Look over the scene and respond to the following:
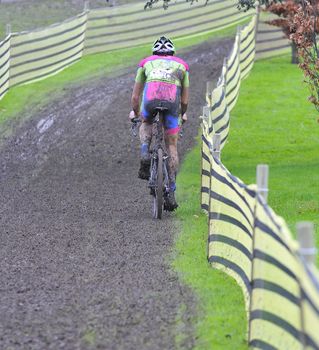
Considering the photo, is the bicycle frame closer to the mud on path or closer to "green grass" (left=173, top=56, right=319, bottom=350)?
the mud on path

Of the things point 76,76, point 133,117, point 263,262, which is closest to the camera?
point 263,262

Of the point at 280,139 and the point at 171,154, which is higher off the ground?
the point at 171,154

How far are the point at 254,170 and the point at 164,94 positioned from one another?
5.95 m

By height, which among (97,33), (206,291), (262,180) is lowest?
(206,291)

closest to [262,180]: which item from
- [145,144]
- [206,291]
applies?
[206,291]

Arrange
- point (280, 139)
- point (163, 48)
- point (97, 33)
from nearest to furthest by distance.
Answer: point (163, 48), point (280, 139), point (97, 33)

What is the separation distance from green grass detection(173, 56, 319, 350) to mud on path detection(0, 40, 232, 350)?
23 cm

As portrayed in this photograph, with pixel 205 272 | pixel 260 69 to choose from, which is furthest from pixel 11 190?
pixel 260 69

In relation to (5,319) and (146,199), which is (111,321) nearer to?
(5,319)

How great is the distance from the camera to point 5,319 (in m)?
9.99

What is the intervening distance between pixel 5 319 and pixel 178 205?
6815 mm

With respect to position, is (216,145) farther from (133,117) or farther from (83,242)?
(133,117)

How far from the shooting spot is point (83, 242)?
13.7 m

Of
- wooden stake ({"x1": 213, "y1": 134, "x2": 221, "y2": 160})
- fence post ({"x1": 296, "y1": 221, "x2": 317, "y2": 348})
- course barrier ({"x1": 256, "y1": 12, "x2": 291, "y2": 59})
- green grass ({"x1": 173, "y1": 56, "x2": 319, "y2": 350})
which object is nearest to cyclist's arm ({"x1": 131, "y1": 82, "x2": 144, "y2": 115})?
green grass ({"x1": 173, "y1": 56, "x2": 319, "y2": 350})
